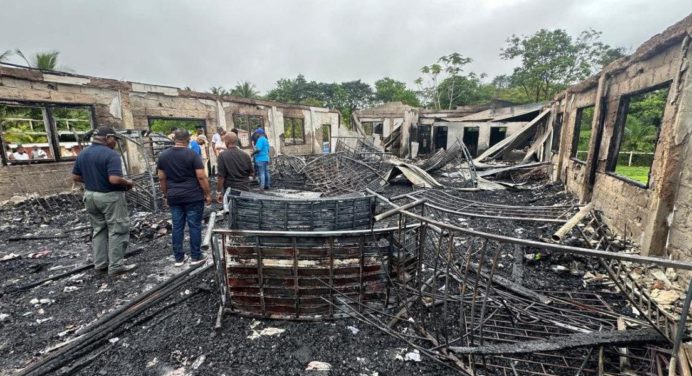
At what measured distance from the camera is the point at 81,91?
6828 mm

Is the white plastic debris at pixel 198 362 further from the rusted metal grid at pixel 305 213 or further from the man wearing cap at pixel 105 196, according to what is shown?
the man wearing cap at pixel 105 196

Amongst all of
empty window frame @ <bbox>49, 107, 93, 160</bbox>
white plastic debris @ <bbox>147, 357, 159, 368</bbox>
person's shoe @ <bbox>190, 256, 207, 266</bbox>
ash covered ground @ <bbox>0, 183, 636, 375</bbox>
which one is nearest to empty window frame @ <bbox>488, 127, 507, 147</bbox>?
ash covered ground @ <bbox>0, 183, 636, 375</bbox>

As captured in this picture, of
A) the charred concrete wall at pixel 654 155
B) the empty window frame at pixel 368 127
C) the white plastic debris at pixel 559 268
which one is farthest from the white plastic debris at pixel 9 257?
the empty window frame at pixel 368 127

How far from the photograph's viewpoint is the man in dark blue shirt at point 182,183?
11.2ft

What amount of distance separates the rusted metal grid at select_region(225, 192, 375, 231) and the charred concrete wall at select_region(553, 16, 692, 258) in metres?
3.09

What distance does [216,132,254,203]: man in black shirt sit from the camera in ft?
15.7

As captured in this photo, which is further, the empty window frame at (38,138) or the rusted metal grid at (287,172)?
the rusted metal grid at (287,172)

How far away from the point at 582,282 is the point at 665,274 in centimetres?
71

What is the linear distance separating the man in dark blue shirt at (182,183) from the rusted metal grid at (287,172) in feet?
14.9

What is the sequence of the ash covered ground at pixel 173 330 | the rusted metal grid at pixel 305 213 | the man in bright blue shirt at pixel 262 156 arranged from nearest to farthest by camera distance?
the ash covered ground at pixel 173 330 → the rusted metal grid at pixel 305 213 → the man in bright blue shirt at pixel 262 156

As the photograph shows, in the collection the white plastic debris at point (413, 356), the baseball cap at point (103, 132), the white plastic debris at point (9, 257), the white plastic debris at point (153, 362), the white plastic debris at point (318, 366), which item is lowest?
the white plastic debris at point (318, 366)

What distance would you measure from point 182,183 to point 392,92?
35217mm

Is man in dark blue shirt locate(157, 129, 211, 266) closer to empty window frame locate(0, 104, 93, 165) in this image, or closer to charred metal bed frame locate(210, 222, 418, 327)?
charred metal bed frame locate(210, 222, 418, 327)

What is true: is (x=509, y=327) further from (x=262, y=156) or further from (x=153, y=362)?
(x=262, y=156)
